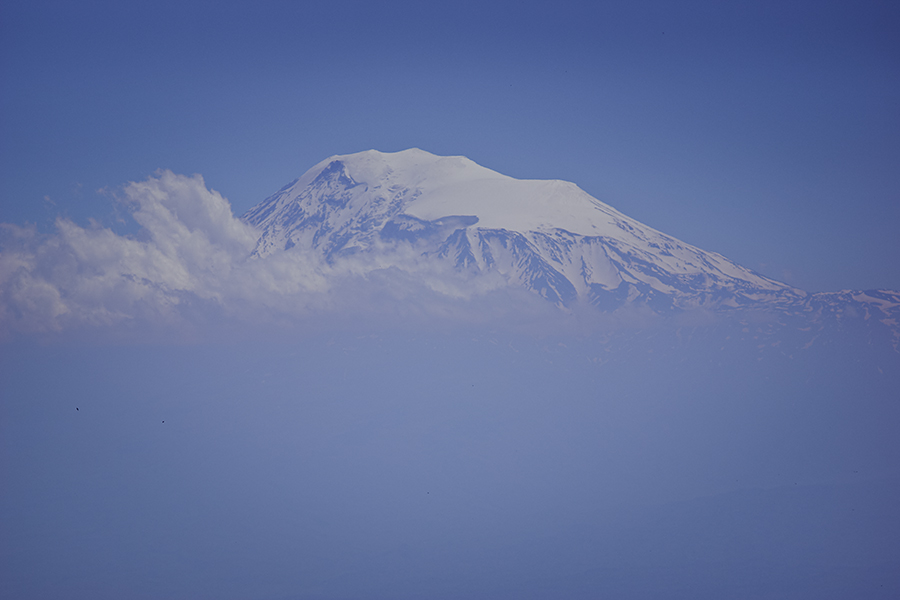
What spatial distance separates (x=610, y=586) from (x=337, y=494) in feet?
67.8

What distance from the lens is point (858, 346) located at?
34.9 meters

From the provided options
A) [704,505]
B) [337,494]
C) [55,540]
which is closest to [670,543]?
[704,505]

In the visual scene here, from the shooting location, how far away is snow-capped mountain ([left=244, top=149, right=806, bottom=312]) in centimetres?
4525

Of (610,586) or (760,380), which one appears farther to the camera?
(760,380)

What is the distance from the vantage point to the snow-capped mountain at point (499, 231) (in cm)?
4525

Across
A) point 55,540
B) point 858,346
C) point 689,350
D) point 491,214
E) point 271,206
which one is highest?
point 271,206

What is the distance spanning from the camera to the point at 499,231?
48.1m

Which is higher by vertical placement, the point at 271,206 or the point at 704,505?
the point at 271,206

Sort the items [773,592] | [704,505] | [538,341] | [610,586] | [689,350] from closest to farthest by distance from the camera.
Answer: [773,592] → [610,586] → [704,505] → [689,350] → [538,341]

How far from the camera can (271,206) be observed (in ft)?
181

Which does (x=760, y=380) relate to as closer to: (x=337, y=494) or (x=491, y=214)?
(x=491, y=214)

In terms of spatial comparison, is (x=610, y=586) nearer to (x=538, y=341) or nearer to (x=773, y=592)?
(x=773, y=592)

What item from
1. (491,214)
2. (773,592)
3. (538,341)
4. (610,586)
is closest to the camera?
(773,592)

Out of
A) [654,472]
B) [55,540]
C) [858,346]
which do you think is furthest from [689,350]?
[55,540]
